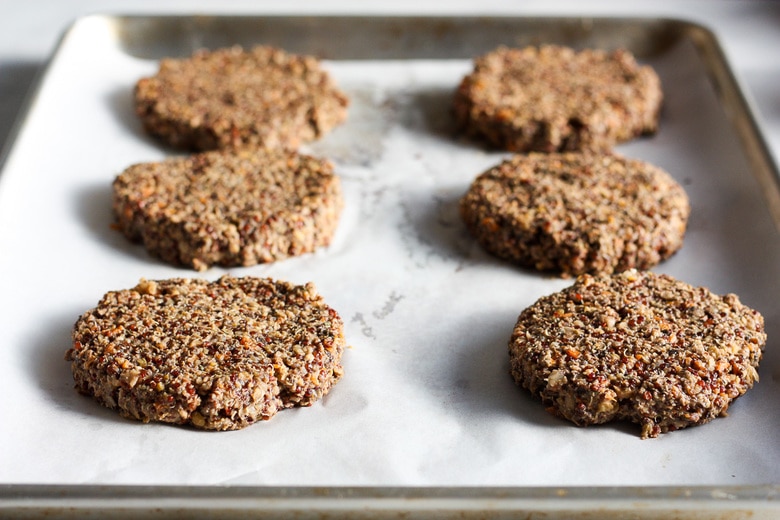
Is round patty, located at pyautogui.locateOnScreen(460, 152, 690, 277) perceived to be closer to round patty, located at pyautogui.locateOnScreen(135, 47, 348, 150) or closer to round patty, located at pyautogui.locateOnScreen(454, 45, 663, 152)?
round patty, located at pyautogui.locateOnScreen(454, 45, 663, 152)

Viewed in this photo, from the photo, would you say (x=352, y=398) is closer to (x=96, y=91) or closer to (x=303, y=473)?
(x=303, y=473)

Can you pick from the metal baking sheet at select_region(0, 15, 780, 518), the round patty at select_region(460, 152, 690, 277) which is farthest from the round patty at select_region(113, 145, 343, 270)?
the round patty at select_region(460, 152, 690, 277)

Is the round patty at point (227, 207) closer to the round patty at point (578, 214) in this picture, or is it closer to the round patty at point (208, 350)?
the round patty at point (208, 350)

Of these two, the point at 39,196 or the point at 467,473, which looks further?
the point at 39,196

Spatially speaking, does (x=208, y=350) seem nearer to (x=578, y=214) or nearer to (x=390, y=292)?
(x=390, y=292)

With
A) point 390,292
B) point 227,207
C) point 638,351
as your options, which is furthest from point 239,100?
point 638,351

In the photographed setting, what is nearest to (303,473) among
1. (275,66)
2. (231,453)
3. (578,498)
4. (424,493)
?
(231,453)

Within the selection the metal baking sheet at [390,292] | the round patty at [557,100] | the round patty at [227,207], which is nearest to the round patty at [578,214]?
the metal baking sheet at [390,292]
